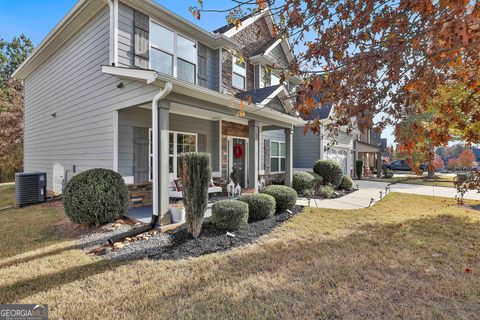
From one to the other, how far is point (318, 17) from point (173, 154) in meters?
6.32

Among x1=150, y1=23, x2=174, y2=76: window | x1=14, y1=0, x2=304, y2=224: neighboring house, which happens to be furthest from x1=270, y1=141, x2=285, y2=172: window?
x1=150, y1=23, x2=174, y2=76: window

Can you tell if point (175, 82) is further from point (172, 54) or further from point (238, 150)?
point (238, 150)

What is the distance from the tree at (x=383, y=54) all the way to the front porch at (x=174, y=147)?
372 centimetres

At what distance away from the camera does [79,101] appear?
8625mm

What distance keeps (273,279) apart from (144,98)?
4.90 meters

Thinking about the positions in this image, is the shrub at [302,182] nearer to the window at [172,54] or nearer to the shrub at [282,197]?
the shrub at [282,197]

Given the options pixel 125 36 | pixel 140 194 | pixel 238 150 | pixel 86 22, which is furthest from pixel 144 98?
pixel 238 150

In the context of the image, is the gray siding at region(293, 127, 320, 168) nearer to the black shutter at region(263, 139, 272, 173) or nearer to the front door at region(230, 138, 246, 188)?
the black shutter at region(263, 139, 272, 173)

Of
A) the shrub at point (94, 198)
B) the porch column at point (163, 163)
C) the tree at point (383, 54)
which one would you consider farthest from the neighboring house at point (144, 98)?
the tree at point (383, 54)

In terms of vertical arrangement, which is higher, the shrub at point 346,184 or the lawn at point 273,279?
the shrub at point 346,184

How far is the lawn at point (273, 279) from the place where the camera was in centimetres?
269

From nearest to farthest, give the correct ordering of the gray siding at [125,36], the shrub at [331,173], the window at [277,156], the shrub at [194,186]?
the shrub at [194,186] → the gray siding at [125,36] → the shrub at [331,173] → the window at [277,156]

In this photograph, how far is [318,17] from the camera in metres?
3.12

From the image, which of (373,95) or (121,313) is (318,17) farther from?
(121,313)
